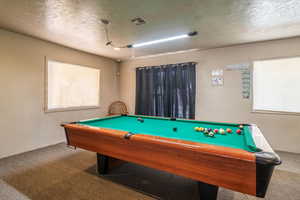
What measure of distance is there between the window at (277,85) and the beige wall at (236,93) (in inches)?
7.8

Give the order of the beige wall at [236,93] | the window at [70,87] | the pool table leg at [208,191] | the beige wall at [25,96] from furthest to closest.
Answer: the window at [70,87], the beige wall at [236,93], the beige wall at [25,96], the pool table leg at [208,191]

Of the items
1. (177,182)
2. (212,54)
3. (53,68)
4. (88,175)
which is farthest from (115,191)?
(212,54)

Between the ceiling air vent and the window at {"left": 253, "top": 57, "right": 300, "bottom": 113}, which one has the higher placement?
the ceiling air vent

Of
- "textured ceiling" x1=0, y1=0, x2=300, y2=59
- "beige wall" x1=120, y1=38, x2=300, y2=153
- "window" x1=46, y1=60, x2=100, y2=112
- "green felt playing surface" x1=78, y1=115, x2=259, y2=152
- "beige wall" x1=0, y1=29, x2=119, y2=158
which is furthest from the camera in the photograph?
"window" x1=46, y1=60, x2=100, y2=112

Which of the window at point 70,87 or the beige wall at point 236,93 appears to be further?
the window at point 70,87

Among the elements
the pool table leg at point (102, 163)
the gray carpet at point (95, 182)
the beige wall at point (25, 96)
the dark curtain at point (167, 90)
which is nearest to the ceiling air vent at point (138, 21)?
the dark curtain at point (167, 90)

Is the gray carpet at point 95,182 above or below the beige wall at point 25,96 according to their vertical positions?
below

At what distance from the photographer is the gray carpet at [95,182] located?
5.66 ft

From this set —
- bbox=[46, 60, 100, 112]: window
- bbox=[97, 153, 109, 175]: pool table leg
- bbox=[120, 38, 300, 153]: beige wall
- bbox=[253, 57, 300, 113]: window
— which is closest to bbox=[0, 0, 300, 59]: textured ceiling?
bbox=[120, 38, 300, 153]: beige wall

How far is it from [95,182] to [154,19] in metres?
2.51

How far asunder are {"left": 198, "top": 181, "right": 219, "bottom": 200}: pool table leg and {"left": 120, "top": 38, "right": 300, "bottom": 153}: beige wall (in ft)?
8.06

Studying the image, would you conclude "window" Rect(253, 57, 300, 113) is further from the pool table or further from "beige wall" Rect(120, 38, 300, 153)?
the pool table

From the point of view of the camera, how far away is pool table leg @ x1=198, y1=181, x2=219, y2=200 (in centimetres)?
142

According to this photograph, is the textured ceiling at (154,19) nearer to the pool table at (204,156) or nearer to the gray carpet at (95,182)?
the pool table at (204,156)
